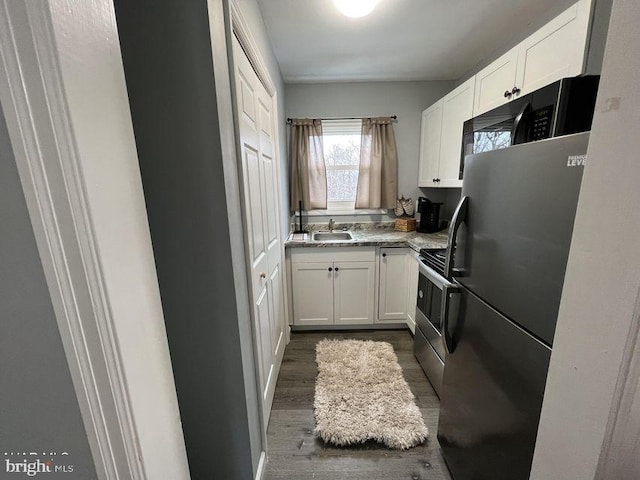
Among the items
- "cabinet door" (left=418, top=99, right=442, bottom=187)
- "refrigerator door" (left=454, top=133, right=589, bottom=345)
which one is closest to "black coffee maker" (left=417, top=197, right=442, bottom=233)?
"cabinet door" (left=418, top=99, right=442, bottom=187)

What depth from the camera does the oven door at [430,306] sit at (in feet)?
5.54

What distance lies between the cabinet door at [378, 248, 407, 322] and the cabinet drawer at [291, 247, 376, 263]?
133 mm

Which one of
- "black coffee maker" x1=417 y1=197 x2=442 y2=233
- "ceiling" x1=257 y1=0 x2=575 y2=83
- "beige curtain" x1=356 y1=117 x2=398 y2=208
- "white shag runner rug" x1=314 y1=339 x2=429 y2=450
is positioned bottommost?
"white shag runner rug" x1=314 y1=339 x2=429 y2=450

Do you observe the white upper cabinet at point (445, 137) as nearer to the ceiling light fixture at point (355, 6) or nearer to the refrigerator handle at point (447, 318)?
the ceiling light fixture at point (355, 6)

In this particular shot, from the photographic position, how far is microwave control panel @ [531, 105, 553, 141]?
107 cm

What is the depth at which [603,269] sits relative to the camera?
16.1 inches

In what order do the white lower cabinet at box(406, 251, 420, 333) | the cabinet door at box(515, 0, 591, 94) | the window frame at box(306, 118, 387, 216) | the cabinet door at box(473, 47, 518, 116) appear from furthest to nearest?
the window frame at box(306, 118, 387, 216) → the white lower cabinet at box(406, 251, 420, 333) → the cabinet door at box(473, 47, 518, 116) → the cabinet door at box(515, 0, 591, 94)

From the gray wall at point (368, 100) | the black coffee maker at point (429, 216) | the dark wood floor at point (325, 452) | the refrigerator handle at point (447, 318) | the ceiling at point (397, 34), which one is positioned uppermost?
the ceiling at point (397, 34)

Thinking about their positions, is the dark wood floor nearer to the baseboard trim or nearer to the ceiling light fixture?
the baseboard trim

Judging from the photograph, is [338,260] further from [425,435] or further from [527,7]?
[527,7]

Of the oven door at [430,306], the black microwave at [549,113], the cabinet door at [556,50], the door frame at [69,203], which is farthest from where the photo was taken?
the oven door at [430,306]

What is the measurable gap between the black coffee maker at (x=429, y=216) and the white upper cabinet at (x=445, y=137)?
0.69 feet

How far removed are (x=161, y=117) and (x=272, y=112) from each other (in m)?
1.25

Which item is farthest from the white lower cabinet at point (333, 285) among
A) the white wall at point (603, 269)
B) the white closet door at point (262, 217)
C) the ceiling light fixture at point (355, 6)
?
the white wall at point (603, 269)
